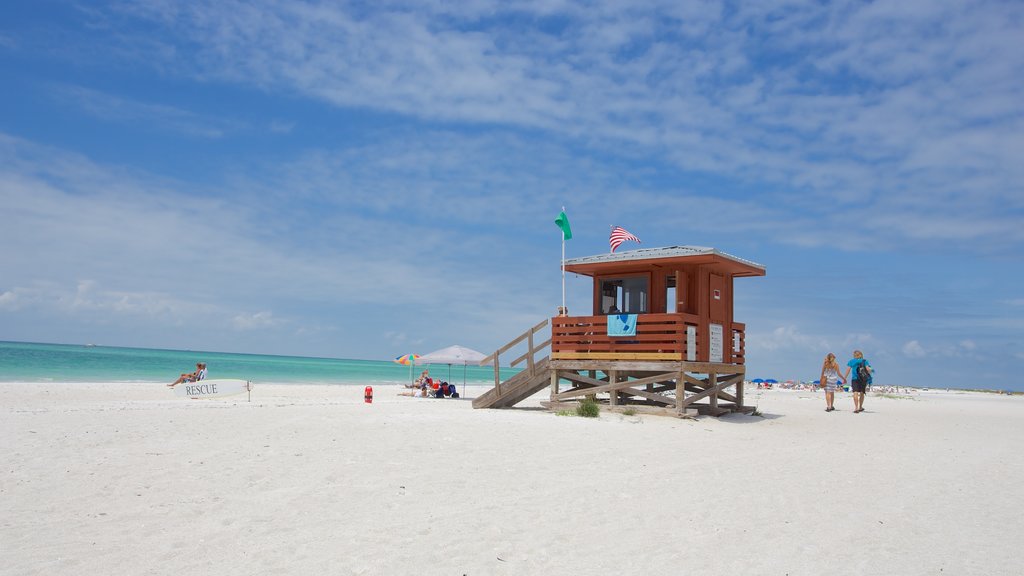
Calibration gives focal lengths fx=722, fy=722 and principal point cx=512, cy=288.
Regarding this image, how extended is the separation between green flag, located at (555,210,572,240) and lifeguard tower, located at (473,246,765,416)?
3.94 ft

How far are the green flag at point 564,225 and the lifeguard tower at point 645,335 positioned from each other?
1.20 meters

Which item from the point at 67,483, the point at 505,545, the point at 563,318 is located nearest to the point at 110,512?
the point at 67,483

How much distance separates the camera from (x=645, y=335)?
1619 cm

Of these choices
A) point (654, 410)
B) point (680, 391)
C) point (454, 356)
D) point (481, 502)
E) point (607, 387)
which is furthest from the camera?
point (454, 356)

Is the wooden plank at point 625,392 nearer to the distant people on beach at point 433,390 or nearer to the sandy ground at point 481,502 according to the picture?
the sandy ground at point 481,502

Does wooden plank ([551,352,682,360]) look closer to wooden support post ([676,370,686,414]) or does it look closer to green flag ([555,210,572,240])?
wooden support post ([676,370,686,414])

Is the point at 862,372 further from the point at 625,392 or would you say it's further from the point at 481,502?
the point at 481,502

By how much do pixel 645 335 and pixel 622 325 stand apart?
62 cm

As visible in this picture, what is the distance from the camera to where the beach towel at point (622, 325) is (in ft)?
53.7

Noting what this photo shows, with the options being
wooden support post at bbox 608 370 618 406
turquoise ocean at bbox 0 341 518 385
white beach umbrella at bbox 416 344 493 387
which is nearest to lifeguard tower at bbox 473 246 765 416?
wooden support post at bbox 608 370 618 406

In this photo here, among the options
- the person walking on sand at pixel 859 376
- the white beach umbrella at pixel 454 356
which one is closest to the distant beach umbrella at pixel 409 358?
the white beach umbrella at pixel 454 356

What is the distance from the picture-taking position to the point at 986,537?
20.6 ft

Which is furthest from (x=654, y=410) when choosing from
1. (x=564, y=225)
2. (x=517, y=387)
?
(x=564, y=225)

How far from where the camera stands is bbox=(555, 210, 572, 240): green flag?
61.1ft
